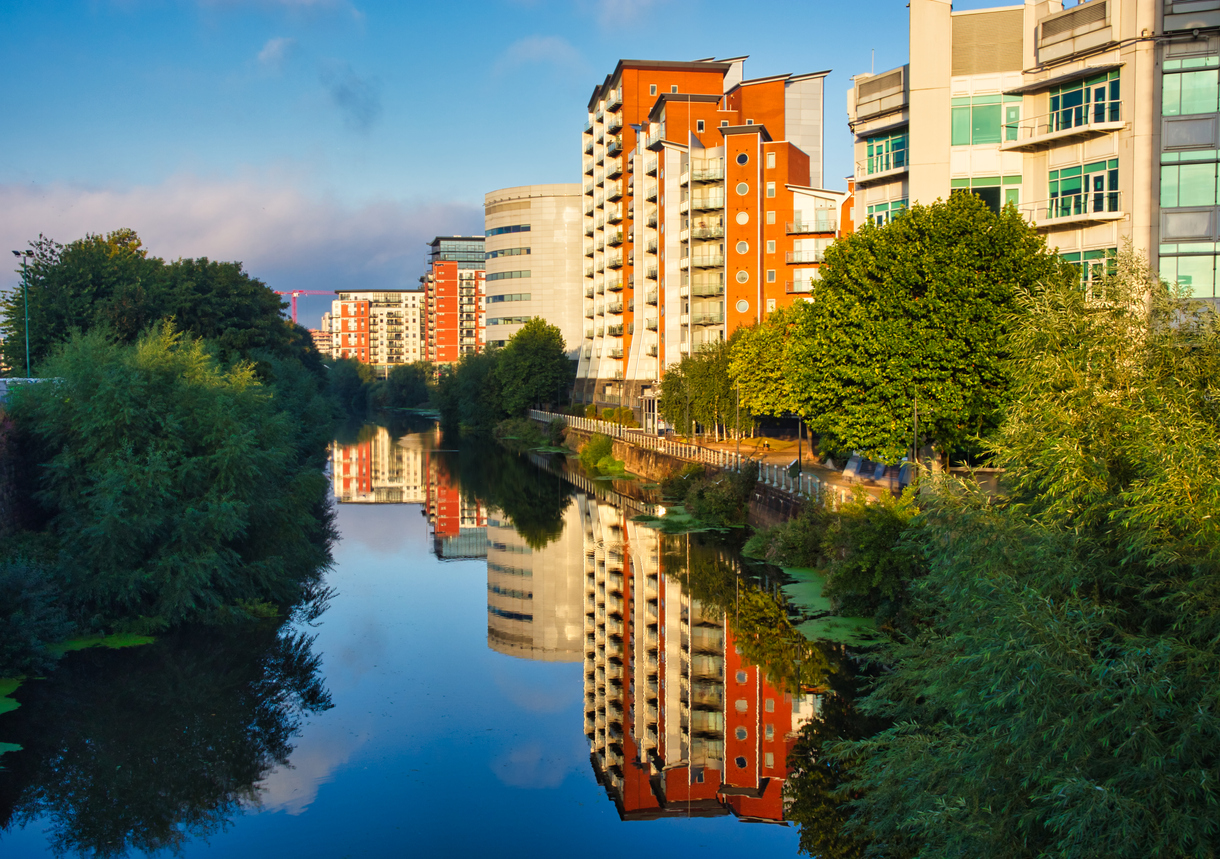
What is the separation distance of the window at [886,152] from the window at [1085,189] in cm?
577

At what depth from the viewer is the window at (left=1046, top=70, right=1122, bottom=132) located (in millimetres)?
30422

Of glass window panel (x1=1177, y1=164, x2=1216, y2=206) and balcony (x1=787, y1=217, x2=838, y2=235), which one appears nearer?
glass window panel (x1=1177, y1=164, x2=1216, y2=206)

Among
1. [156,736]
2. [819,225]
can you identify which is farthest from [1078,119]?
[156,736]

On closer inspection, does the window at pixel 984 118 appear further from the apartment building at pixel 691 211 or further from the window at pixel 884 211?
the apartment building at pixel 691 211

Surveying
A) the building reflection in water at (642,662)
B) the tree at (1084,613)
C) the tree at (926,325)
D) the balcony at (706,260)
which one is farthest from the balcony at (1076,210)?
the balcony at (706,260)

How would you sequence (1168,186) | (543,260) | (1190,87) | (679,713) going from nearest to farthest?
(679,713) → (1190,87) → (1168,186) → (543,260)

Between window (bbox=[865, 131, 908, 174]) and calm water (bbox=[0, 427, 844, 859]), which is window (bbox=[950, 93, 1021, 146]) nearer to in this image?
window (bbox=[865, 131, 908, 174])

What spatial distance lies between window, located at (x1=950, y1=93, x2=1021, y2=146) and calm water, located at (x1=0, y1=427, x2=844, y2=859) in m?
17.9

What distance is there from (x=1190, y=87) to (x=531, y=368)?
62.4 m

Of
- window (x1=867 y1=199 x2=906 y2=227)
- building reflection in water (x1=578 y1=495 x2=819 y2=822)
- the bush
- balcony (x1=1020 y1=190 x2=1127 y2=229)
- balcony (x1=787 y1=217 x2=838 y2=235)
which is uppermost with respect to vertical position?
balcony (x1=787 y1=217 x2=838 y2=235)

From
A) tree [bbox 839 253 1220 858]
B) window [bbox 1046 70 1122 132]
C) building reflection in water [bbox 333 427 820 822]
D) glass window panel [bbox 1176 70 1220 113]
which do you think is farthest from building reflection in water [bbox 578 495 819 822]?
glass window panel [bbox 1176 70 1220 113]

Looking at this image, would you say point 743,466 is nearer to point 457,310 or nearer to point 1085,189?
point 1085,189

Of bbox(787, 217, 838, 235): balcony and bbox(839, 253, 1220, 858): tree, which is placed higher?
Result: bbox(787, 217, 838, 235): balcony

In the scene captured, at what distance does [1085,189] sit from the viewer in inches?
1238
